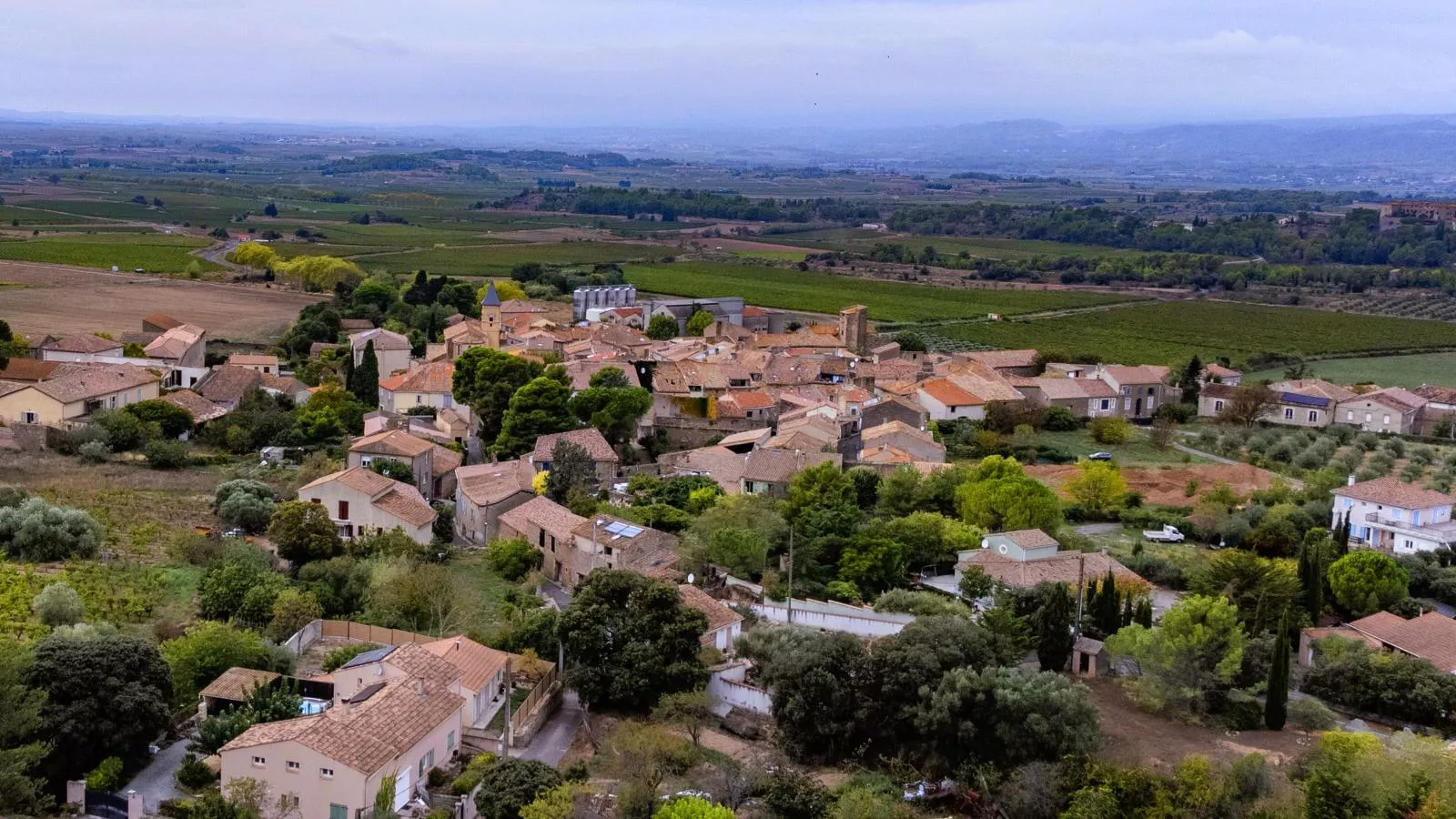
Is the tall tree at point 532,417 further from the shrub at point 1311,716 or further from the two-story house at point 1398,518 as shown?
the shrub at point 1311,716

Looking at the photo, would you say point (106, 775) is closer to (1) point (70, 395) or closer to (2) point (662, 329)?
(1) point (70, 395)

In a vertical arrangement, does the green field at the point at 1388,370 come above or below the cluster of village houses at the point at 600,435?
below

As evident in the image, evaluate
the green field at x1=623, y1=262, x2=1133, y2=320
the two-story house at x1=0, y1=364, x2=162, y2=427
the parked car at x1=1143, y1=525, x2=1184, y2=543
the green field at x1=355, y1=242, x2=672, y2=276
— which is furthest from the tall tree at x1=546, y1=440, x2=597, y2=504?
the green field at x1=355, y1=242, x2=672, y2=276

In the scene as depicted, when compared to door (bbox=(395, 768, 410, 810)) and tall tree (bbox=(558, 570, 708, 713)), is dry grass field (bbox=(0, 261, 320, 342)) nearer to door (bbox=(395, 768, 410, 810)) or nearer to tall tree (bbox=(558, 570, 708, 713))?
tall tree (bbox=(558, 570, 708, 713))

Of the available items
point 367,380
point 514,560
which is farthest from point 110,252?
point 514,560

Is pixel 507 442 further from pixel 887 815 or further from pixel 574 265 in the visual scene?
pixel 574 265

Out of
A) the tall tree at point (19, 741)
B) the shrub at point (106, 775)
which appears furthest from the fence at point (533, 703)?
the tall tree at point (19, 741)
